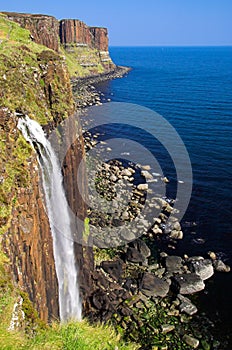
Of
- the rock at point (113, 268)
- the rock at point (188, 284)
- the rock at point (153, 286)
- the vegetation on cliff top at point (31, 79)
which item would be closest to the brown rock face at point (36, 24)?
the vegetation on cliff top at point (31, 79)

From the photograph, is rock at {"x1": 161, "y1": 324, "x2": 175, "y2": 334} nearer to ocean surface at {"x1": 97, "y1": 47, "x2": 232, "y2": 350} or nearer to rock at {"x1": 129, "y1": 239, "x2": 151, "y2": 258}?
ocean surface at {"x1": 97, "y1": 47, "x2": 232, "y2": 350}

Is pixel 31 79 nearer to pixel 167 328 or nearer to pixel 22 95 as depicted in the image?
pixel 22 95

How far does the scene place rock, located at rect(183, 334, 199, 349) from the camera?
19.4 m

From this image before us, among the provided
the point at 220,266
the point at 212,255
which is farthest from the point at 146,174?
the point at 220,266

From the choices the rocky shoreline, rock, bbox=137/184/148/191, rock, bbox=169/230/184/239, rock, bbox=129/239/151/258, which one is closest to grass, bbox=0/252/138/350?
the rocky shoreline

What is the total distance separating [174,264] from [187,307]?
4323mm

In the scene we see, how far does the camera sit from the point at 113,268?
24.4m

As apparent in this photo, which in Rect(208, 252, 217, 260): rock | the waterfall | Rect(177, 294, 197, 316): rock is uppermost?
the waterfall

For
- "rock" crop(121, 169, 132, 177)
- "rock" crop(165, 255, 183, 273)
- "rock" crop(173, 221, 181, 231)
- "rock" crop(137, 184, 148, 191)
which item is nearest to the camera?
"rock" crop(165, 255, 183, 273)

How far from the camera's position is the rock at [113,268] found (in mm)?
24062

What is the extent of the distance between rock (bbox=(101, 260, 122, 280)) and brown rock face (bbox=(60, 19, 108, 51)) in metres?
109

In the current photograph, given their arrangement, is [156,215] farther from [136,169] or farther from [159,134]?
[159,134]

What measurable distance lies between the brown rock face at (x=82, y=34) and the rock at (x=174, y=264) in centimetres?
10863

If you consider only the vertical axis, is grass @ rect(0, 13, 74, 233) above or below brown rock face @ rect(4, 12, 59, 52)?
below
